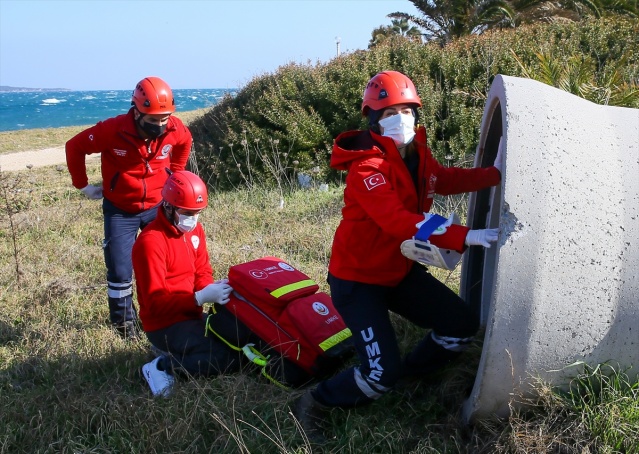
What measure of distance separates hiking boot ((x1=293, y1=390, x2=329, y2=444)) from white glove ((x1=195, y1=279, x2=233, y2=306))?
2.92 ft

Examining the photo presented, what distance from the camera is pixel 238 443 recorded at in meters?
3.20

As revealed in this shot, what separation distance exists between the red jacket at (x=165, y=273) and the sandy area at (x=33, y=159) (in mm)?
15139

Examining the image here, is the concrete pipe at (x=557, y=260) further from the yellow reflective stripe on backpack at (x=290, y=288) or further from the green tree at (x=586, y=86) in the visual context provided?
the green tree at (x=586, y=86)

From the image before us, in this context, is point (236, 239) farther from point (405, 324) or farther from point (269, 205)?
point (405, 324)

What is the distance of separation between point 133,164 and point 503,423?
10.6 ft

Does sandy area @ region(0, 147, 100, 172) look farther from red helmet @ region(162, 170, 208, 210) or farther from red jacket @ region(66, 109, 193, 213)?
red helmet @ region(162, 170, 208, 210)

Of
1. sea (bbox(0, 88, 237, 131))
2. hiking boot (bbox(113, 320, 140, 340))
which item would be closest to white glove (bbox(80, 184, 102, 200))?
hiking boot (bbox(113, 320, 140, 340))

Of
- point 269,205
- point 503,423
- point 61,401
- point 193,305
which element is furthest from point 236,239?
point 503,423

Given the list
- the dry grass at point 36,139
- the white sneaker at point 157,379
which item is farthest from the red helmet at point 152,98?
the dry grass at point 36,139

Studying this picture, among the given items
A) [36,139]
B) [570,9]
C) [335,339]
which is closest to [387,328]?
[335,339]

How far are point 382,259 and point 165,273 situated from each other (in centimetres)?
149

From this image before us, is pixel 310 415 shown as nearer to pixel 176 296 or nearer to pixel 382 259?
pixel 382 259

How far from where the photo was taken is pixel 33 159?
69.4ft

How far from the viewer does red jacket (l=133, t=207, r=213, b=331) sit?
4094 mm
